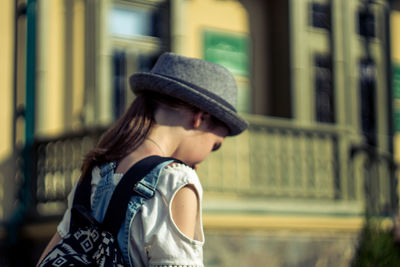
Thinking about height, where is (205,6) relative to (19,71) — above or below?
above

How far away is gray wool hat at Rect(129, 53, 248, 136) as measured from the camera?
215 centimetres

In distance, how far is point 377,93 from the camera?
39.5 feet

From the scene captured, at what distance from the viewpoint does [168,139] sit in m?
2.16

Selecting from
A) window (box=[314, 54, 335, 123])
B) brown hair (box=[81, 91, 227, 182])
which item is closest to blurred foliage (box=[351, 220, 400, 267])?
window (box=[314, 54, 335, 123])

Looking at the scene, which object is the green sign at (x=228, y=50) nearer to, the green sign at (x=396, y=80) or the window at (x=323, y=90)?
the window at (x=323, y=90)

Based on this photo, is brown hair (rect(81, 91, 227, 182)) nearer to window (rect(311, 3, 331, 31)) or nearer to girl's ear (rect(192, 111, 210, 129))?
girl's ear (rect(192, 111, 210, 129))

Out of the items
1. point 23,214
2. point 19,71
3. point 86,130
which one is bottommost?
point 23,214

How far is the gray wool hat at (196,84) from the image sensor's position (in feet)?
7.04

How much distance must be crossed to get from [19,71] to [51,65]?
50 centimetres

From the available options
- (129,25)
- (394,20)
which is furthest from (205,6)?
(394,20)

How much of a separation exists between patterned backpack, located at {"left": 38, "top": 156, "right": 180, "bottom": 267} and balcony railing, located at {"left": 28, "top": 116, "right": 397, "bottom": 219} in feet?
18.3

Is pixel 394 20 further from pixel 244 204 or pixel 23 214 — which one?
pixel 23 214

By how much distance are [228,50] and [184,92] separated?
909 cm

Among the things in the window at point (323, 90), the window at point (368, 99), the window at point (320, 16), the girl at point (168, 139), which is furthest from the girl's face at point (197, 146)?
the window at point (368, 99)
